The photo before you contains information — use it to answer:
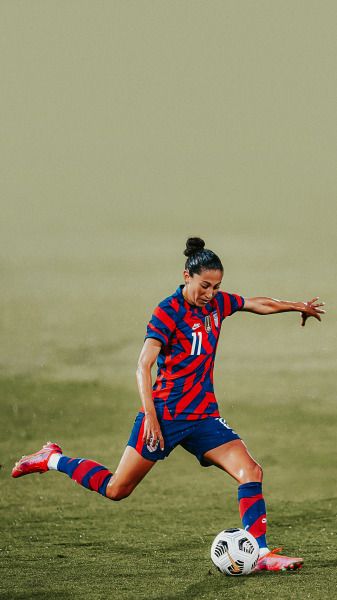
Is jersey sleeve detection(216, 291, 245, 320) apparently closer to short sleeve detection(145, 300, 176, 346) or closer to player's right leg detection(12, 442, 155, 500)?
short sleeve detection(145, 300, 176, 346)

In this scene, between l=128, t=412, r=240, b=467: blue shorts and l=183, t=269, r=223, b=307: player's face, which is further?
l=128, t=412, r=240, b=467: blue shorts

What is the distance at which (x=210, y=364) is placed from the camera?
5.62 meters

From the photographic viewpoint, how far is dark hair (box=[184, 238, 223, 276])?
539 cm

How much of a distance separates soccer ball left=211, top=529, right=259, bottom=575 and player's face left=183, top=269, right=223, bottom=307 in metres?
1.32

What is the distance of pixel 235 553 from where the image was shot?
17.1 feet

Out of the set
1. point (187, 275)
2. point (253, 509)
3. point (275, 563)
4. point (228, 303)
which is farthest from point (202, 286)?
point (275, 563)

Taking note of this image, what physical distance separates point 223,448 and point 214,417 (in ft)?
0.69

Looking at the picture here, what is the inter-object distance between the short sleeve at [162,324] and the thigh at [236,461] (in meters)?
0.69

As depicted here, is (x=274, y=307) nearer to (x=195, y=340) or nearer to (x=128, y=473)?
Result: (x=195, y=340)

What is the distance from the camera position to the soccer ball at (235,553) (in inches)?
206

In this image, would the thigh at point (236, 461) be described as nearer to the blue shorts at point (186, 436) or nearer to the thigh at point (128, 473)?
the blue shorts at point (186, 436)

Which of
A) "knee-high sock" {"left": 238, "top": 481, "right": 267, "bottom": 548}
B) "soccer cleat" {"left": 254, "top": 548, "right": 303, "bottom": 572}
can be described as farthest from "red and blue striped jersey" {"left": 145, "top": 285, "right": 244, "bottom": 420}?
"soccer cleat" {"left": 254, "top": 548, "right": 303, "bottom": 572}

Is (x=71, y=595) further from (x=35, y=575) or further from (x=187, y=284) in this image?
(x=187, y=284)

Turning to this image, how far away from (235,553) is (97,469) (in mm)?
1119
